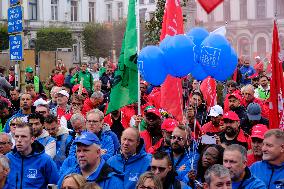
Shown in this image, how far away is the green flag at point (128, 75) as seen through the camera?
8.69 m

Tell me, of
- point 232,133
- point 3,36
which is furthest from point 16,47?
point 3,36

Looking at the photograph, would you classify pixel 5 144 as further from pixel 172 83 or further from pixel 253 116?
pixel 253 116

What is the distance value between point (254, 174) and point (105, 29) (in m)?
47.4

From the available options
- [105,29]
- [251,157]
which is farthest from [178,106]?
[105,29]

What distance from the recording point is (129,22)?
8.84 meters

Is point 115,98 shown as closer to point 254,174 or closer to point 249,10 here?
point 254,174

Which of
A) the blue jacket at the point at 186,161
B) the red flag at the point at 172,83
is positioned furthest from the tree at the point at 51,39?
the blue jacket at the point at 186,161

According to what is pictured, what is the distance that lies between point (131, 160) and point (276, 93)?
2337 mm

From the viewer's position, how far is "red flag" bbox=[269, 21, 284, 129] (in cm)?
719

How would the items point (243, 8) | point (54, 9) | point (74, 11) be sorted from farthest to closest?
1. point (74, 11)
2. point (54, 9)
3. point (243, 8)

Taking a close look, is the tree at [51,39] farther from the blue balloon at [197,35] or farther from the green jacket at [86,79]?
the blue balloon at [197,35]

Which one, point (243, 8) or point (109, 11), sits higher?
point (109, 11)

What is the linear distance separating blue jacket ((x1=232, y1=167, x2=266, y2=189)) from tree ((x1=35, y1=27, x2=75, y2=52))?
44605mm

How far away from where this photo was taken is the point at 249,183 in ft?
17.3
